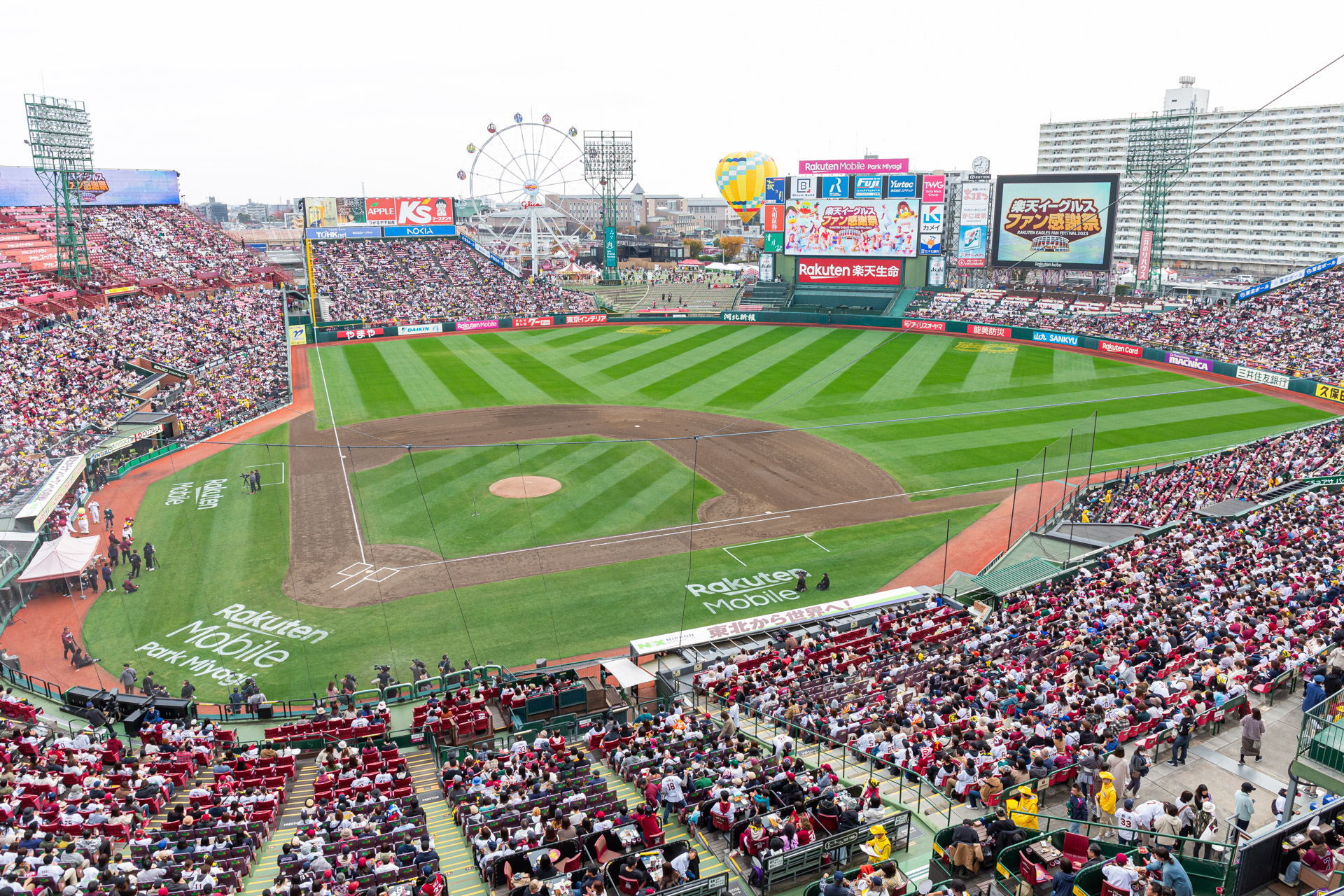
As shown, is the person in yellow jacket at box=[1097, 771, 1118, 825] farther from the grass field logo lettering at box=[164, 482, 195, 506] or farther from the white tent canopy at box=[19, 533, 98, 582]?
the grass field logo lettering at box=[164, 482, 195, 506]

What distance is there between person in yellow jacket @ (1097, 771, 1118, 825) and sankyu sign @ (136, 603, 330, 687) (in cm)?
1922

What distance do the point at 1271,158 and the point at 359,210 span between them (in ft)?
451

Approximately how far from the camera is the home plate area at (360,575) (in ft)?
89.1

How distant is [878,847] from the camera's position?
35.4ft

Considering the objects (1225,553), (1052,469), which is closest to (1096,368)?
(1052,469)

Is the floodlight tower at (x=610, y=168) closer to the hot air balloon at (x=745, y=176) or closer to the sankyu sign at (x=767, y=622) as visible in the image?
the hot air balloon at (x=745, y=176)

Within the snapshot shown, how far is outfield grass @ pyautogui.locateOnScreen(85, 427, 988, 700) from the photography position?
2303 cm

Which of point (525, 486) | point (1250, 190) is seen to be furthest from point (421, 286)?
point (1250, 190)

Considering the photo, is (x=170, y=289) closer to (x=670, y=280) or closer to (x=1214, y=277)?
(x=670, y=280)

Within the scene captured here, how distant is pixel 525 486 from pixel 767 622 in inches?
598

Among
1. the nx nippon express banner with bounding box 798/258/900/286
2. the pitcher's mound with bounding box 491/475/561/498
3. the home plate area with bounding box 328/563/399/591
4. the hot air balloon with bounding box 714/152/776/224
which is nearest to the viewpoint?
the home plate area with bounding box 328/563/399/591

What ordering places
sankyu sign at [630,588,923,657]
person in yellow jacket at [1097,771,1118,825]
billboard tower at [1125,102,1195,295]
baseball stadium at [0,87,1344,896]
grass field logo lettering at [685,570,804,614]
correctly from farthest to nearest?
1. billboard tower at [1125,102,1195,295]
2. grass field logo lettering at [685,570,804,614]
3. sankyu sign at [630,588,923,657]
4. baseball stadium at [0,87,1344,896]
5. person in yellow jacket at [1097,771,1118,825]

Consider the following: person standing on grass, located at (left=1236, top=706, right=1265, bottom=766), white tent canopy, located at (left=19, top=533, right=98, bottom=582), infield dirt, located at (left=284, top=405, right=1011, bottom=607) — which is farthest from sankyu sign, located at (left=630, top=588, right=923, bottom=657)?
white tent canopy, located at (left=19, top=533, right=98, bottom=582)

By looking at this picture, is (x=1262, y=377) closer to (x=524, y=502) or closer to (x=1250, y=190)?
(x=524, y=502)
